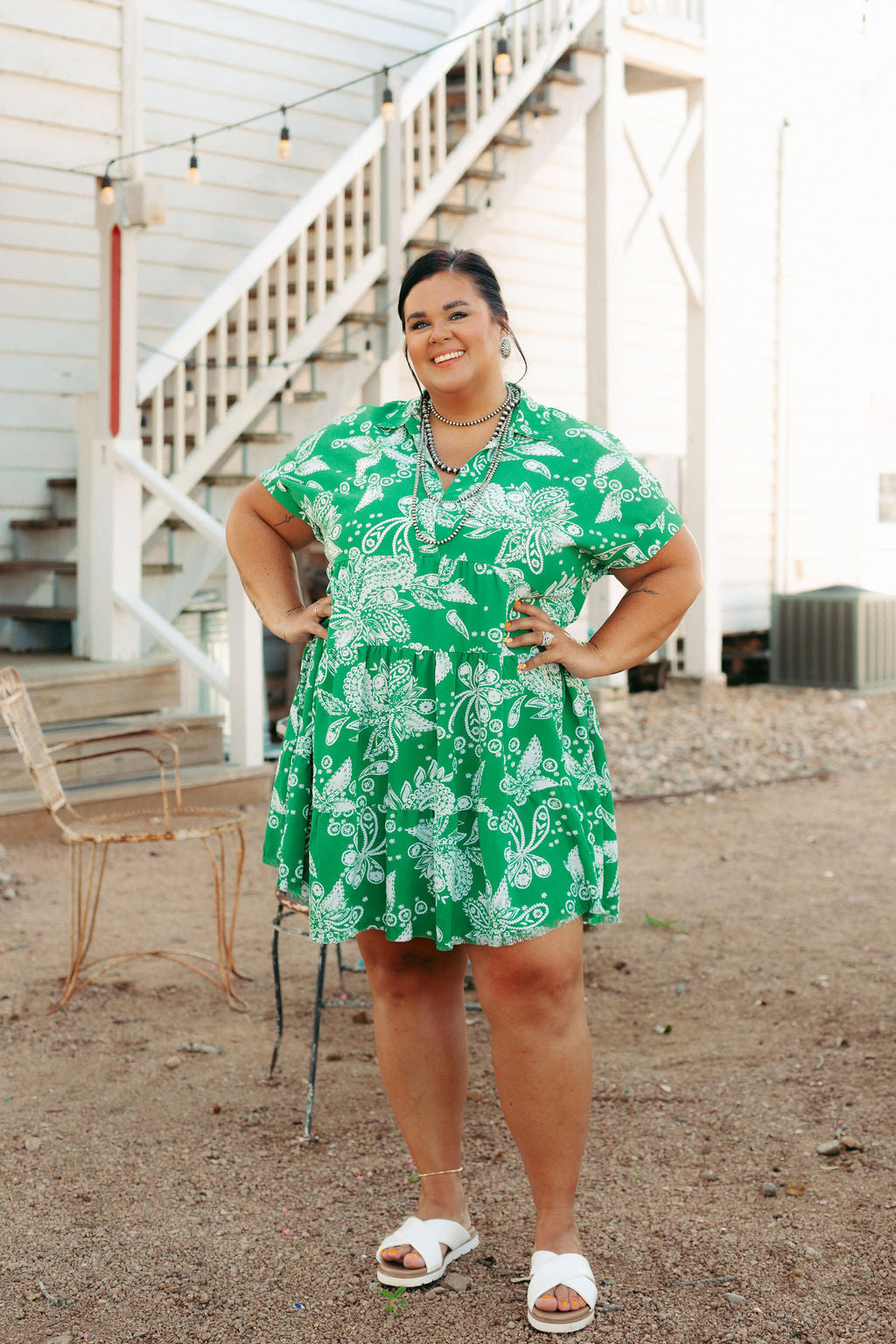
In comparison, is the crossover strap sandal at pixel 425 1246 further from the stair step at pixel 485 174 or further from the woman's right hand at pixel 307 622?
the stair step at pixel 485 174

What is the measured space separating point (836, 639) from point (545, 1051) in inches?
363

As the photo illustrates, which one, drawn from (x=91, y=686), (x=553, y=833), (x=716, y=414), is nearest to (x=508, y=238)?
(x=716, y=414)

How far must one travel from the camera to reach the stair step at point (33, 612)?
7234 mm

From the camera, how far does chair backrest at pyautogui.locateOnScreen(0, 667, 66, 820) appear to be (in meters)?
3.84

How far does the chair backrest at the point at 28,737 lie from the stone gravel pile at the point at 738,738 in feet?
12.1

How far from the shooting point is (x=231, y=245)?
8758 mm

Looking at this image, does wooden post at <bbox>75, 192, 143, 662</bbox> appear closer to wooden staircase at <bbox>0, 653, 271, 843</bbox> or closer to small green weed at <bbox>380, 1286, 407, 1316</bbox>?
wooden staircase at <bbox>0, 653, 271, 843</bbox>

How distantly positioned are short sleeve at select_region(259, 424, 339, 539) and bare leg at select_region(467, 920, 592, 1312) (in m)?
0.81

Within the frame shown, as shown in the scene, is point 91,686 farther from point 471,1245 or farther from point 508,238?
point 508,238

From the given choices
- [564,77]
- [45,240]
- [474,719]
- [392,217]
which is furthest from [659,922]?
[564,77]

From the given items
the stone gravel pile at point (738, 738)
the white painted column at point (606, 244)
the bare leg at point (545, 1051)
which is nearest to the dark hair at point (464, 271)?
the bare leg at point (545, 1051)

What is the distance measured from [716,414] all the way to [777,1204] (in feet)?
26.4

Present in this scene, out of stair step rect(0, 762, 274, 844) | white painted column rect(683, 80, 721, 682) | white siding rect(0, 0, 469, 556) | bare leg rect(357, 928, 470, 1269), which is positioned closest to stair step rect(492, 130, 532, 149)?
white siding rect(0, 0, 469, 556)

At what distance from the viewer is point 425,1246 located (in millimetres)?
2385
